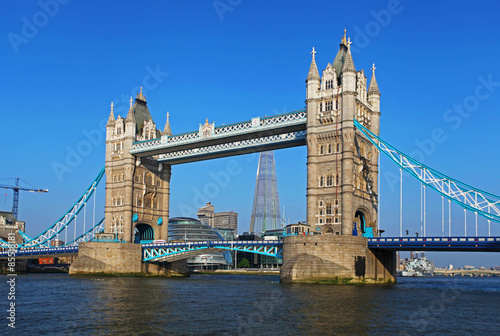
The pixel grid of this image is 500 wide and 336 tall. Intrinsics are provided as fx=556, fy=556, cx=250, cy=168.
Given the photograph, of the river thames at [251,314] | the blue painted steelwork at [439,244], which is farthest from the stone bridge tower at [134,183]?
the blue painted steelwork at [439,244]

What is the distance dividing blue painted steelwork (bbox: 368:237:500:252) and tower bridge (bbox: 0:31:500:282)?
5.1 inches

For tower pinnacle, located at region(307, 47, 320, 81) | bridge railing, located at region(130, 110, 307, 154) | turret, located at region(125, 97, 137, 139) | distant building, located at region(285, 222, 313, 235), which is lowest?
distant building, located at region(285, 222, 313, 235)

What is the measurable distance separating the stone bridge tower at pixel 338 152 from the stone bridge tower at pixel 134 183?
121 ft

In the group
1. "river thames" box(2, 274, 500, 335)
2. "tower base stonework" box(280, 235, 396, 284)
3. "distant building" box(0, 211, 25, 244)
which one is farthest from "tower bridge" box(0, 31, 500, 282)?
"distant building" box(0, 211, 25, 244)

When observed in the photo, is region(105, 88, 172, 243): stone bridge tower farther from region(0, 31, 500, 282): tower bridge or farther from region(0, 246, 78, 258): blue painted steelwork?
region(0, 246, 78, 258): blue painted steelwork

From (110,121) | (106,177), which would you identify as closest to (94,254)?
(106,177)

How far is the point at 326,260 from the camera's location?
68562 mm

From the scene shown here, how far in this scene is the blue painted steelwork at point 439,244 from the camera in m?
64.0

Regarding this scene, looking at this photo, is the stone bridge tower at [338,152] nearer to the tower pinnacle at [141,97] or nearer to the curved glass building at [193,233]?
the tower pinnacle at [141,97]

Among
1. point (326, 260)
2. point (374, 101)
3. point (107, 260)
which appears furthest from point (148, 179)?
point (326, 260)

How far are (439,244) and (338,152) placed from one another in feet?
58.2

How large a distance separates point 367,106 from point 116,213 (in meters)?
49.5

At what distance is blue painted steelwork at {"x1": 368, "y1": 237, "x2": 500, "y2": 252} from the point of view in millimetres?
63969

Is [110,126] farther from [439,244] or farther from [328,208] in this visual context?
[439,244]
